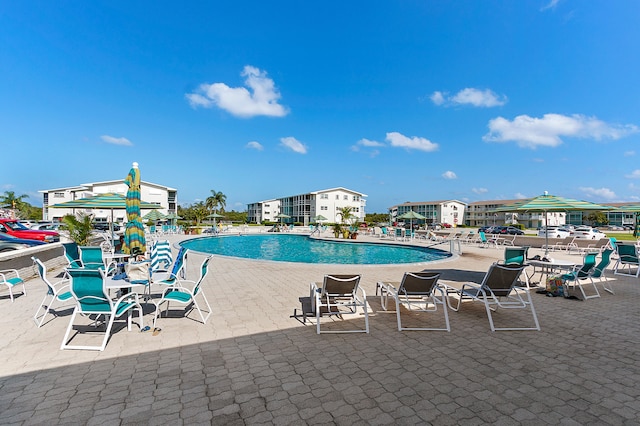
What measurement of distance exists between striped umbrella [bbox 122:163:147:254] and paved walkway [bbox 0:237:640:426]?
2.00 meters

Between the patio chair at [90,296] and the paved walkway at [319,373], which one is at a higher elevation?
the patio chair at [90,296]

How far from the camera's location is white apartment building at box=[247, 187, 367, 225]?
62.8 metres

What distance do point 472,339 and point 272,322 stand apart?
9.76 ft

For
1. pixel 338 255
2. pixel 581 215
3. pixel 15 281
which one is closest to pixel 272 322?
pixel 15 281

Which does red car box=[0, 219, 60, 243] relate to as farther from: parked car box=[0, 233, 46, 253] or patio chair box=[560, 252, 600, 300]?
patio chair box=[560, 252, 600, 300]

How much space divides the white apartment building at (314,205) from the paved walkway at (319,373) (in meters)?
50.5

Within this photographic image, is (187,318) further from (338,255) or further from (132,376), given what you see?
(338,255)

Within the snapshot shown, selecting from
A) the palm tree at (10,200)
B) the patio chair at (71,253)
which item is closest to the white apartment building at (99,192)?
the palm tree at (10,200)

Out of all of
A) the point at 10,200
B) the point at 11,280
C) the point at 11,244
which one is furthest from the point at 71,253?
the point at 10,200

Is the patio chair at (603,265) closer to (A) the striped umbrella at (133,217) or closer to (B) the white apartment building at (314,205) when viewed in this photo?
(A) the striped umbrella at (133,217)

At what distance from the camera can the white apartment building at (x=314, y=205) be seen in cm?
6275

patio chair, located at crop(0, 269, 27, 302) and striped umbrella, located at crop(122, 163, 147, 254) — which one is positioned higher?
striped umbrella, located at crop(122, 163, 147, 254)

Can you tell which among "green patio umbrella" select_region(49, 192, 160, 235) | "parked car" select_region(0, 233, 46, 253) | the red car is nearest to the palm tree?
the red car

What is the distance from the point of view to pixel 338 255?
17031 millimetres
